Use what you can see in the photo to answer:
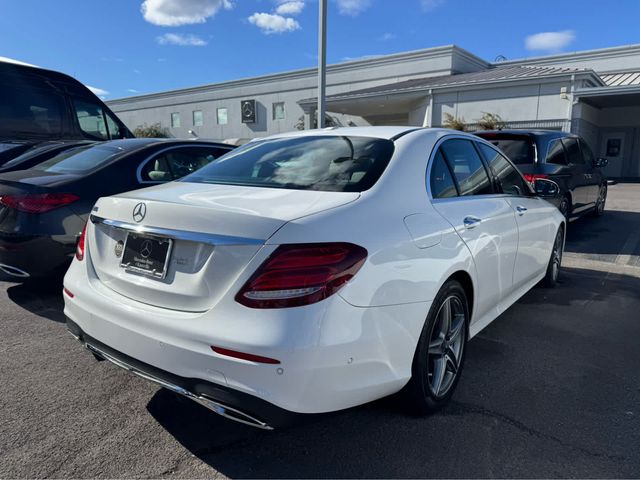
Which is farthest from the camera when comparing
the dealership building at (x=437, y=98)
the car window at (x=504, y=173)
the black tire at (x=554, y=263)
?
the dealership building at (x=437, y=98)

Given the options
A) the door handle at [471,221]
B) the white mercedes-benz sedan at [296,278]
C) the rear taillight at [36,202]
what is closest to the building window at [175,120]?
the rear taillight at [36,202]

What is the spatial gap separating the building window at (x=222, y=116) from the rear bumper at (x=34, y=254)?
3445 centimetres

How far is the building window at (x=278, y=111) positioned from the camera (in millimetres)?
33844

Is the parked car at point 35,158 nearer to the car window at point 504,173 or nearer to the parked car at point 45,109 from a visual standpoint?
the parked car at point 45,109

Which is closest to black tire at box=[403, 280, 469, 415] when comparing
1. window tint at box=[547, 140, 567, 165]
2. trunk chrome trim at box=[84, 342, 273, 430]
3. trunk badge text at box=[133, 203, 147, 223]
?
trunk chrome trim at box=[84, 342, 273, 430]

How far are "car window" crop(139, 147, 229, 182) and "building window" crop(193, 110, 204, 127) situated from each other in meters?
35.0

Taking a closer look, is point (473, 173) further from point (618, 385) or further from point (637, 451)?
point (637, 451)

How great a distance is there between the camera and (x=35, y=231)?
154 inches

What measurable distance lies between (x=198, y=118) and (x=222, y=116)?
291cm

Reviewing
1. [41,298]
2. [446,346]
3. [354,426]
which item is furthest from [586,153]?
[41,298]

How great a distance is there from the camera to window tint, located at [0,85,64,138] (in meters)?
7.68

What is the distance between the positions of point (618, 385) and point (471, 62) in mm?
28732

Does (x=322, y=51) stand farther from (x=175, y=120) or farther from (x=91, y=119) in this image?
(x=175, y=120)

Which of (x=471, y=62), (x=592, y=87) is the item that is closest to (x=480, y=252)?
(x=592, y=87)
